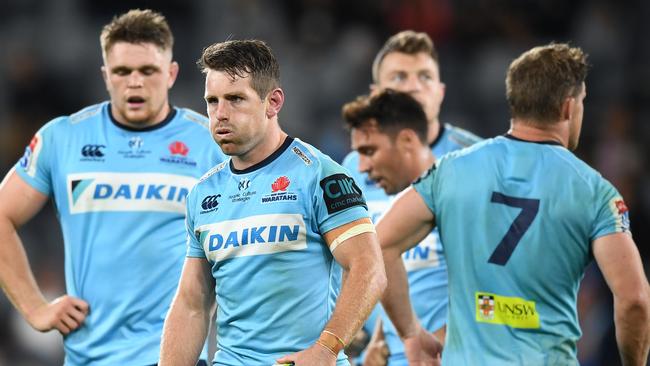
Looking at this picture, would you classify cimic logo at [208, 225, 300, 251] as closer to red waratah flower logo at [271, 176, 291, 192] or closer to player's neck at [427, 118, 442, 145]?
red waratah flower logo at [271, 176, 291, 192]

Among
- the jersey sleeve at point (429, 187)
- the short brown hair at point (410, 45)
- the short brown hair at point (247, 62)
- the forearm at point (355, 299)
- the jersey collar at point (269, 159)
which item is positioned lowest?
the forearm at point (355, 299)

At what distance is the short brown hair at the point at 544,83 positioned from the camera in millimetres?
5250

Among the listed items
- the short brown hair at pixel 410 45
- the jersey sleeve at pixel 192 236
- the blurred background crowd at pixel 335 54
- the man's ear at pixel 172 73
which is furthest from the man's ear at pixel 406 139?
the blurred background crowd at pixel 335 54

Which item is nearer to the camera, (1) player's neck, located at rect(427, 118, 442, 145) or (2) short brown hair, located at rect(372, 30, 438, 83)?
(1) player's neck, located at rect(427, 118, 442, 145)

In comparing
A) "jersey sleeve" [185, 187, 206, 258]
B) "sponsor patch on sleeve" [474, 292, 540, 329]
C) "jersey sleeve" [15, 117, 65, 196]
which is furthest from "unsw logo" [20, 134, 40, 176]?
"sponsor patch on sleeve" [474, 292, 540, 329]

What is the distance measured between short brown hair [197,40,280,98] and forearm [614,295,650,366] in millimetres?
1841

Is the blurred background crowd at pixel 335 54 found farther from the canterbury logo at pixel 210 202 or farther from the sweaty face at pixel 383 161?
the canterbury logo at pixel 210 202

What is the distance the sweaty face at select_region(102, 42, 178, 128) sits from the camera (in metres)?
6.15

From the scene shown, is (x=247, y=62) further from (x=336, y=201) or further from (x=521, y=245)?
(x=521, y=245)

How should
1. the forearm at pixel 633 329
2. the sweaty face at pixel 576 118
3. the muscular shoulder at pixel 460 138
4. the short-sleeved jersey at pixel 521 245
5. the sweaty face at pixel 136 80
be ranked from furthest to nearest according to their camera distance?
1. the muscular shoulder at pixel 460 138
2. the sweaty face at pixel 136 80
3. the sweaty face at pixel 576 118
4. the short-sleeved jersey at pixel 521 245
5. the forearm at pixel 633 329

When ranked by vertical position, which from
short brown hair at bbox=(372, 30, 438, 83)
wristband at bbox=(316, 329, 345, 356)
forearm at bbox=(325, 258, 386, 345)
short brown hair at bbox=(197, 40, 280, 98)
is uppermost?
short brown hair at bbox=(372, 30, 438, 83)

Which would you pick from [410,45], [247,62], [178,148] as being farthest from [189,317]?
[410,45]

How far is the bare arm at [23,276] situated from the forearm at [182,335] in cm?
133

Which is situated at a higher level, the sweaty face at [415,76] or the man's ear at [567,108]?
the sweaty face at [415,76]
